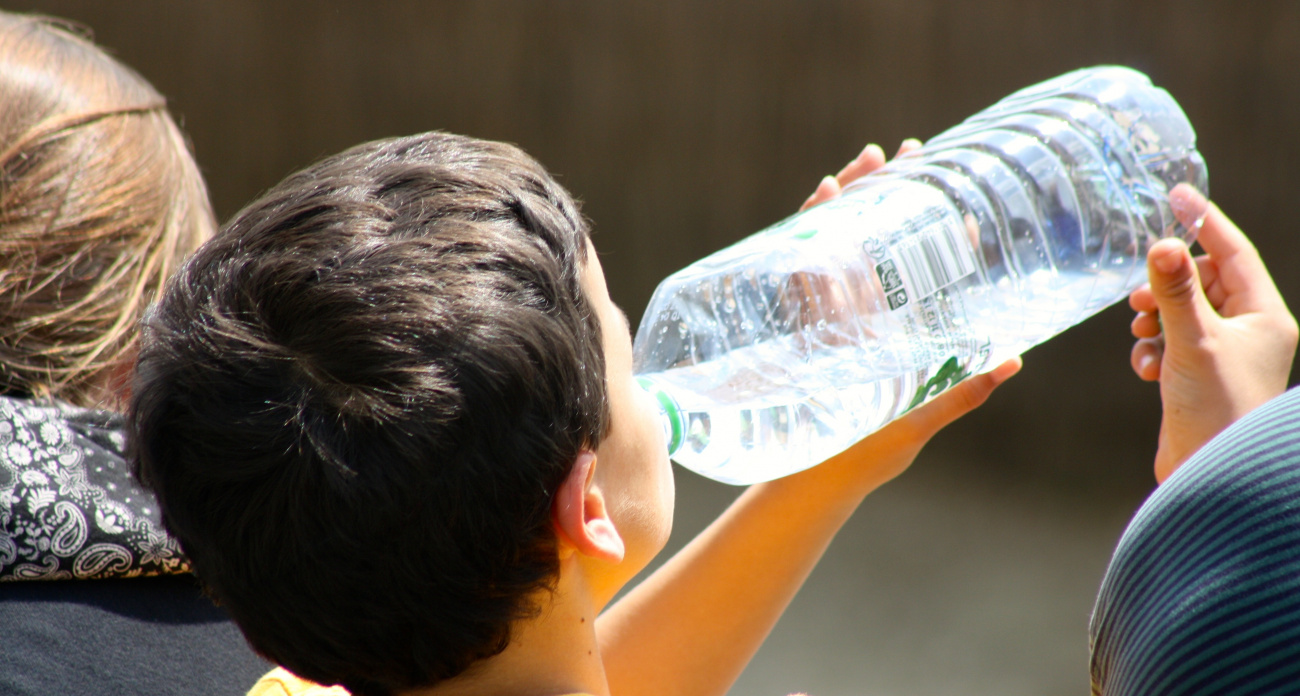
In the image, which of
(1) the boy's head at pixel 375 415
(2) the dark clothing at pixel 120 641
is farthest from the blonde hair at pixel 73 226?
(1) the boy's head at pixel 375 415

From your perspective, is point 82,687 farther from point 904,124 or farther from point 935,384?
point 904,124

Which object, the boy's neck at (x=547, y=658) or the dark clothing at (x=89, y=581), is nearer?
the boy's neck at (x=547, y=658)

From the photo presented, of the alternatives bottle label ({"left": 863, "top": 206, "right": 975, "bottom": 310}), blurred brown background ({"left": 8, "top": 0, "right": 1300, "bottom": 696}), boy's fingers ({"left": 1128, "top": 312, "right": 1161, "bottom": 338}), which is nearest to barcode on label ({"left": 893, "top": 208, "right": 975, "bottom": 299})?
bottle label ({"left": 863, "top": 206, "right": 975, "bottom": 310})

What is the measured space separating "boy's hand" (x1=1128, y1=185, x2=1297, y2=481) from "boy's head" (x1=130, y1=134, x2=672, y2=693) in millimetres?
496

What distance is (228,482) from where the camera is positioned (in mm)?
410

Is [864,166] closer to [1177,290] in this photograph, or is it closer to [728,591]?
[1177,290]

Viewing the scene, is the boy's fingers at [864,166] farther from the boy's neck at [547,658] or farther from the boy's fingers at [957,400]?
the boy's neck at [547,658]

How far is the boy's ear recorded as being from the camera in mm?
436

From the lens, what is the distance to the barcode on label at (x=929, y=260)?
0.67 m

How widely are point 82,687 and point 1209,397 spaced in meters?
0.80

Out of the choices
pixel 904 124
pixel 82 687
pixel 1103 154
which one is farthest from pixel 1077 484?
pixel 82 687

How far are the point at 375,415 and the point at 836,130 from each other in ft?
5.27

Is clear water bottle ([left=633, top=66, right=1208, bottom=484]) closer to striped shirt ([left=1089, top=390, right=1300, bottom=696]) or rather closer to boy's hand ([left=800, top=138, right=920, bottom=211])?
boy's hand ([left=800, top=138, right=920, bottom=211])

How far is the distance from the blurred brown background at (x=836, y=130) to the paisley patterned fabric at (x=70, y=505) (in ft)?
3.50
